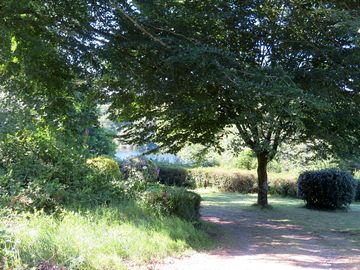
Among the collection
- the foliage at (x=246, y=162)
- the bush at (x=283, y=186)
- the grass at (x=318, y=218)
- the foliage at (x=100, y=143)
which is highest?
the foliage at (x=100, y=143)

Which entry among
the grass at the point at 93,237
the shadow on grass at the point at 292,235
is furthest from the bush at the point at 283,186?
the grass at the point at 93,237

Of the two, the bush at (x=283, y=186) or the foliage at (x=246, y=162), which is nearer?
the bush at (x=283, y=186)

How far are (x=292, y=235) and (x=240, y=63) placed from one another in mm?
4606

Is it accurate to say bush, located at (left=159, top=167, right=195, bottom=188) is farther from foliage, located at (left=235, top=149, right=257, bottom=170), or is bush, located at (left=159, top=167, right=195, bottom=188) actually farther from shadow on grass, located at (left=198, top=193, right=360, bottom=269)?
shadow on grass, located at (left=198, top=193, right=360, bottom=269)

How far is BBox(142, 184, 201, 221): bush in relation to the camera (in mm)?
8383

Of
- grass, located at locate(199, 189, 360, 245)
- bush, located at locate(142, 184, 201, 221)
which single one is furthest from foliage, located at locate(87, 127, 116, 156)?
bush, located at locate(142, 184, 201, 221)

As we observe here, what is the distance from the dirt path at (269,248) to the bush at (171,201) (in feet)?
2.71

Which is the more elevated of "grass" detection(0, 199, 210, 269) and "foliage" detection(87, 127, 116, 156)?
"foliage" detection(87, 127, 116, 156)

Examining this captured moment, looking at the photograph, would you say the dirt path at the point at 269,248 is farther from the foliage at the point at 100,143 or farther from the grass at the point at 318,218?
the foliage at the point at 100,143

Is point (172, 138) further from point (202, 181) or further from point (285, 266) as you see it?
point (202, 181)

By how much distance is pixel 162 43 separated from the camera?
7.75m

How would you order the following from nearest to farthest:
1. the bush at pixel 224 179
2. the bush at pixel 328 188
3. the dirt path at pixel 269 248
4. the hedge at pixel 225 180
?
the dirt path at pixel 269 248
the bush at pixel 328 188
the hedge at pixel 225 180
the bush at pixel 224 179

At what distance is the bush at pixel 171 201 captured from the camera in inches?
330

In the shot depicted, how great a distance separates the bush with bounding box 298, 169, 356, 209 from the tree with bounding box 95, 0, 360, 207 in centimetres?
513
